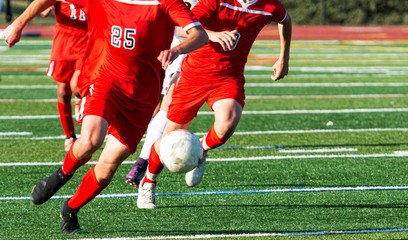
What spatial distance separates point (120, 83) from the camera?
4.75 meters

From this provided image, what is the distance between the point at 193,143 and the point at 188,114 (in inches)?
56.7

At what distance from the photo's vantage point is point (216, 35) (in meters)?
5.38

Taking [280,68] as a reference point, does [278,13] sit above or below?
above

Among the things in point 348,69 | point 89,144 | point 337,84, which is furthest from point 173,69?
point 348,69

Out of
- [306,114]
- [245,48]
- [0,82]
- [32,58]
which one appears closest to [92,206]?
[245,48]

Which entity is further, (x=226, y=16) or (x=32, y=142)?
(x=32, y=142)

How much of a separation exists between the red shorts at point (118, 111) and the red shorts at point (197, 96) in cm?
117

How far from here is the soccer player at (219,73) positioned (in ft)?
19.5

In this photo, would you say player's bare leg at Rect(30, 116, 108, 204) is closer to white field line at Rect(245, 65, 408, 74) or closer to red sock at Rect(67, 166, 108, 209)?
red sock at Rect(67, 166, 108, 209)

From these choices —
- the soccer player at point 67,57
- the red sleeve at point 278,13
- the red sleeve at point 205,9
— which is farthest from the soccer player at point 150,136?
the soccer player at point 67,57

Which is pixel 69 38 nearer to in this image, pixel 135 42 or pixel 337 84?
pixel 135 42

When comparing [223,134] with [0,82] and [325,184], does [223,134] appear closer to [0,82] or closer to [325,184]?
[325,184]

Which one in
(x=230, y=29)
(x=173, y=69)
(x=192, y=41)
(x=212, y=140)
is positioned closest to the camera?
(x=192, y=41)

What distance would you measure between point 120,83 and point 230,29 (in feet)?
5.21
